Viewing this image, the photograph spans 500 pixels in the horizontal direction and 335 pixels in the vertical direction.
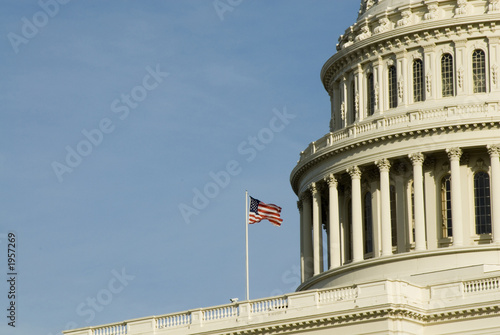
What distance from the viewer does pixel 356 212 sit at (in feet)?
294

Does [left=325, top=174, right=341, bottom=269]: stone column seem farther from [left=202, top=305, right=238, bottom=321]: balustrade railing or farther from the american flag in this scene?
[left=202, top=305, right=238, bottom=321]: balustrade railing

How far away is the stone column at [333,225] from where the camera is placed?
90312mm

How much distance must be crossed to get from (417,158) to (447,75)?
6078 millimetres

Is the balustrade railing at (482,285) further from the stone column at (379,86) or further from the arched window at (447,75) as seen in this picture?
the stone column at (379,86)

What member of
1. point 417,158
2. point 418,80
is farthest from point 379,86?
point 417,158

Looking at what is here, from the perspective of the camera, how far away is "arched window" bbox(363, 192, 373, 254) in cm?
9006

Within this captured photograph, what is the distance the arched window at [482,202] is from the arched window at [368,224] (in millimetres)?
6461

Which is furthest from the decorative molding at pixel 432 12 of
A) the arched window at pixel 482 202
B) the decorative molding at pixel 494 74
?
the arched window at pixel 482 202

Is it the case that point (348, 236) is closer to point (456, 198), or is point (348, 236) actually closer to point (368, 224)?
point (368, 224)

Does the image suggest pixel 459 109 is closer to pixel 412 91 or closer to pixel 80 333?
pixel 412 91

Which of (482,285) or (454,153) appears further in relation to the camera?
(454,153)

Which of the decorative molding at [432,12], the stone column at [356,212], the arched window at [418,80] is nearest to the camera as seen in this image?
the stone column at [356,212]

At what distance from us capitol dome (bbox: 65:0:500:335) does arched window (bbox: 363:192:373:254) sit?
8cm

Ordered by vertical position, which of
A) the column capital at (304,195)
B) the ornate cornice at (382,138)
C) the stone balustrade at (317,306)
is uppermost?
the ornate cornice at (382,138)
